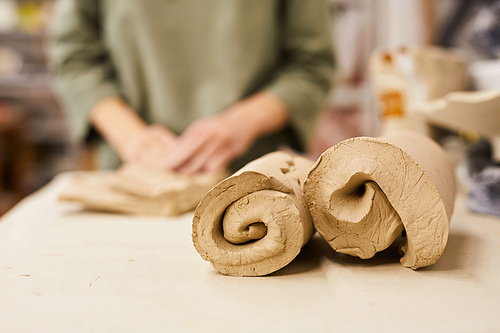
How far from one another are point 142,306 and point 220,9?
882 millimetres

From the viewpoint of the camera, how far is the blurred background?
0.96 meters

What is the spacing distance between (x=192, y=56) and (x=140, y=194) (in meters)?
0.46

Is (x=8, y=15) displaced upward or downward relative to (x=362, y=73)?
upward

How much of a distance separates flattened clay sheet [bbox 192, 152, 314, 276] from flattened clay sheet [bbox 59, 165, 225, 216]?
37cm

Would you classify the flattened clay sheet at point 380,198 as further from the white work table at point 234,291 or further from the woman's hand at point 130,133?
the woman's hand at point 130,133

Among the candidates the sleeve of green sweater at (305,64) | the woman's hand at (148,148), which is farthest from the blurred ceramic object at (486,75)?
the woman's hand at (148,148)

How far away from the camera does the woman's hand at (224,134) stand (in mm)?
1004

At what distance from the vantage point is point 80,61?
122cm

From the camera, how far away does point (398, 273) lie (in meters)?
0.49

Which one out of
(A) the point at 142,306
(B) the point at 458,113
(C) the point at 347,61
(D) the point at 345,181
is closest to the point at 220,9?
(B) the point at 458,113

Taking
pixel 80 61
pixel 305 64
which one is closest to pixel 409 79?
pixel 305 64

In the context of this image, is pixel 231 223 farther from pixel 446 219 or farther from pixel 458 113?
pixel 458 113

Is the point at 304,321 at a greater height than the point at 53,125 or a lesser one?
greater

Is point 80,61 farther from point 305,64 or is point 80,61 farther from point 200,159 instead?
point 305,64
